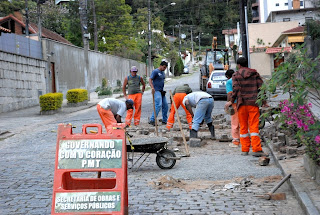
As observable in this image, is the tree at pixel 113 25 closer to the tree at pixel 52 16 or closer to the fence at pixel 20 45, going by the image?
the tree at pixel 52 16

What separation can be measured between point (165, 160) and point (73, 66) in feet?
90.1

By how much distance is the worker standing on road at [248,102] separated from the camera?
9539mm

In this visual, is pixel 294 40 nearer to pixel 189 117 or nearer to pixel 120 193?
pixel 189 117

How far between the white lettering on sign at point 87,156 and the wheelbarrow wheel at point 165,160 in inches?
144

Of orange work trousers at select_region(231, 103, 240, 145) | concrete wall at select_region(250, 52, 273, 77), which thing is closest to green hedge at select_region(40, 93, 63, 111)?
orange work trousers at select_region(231, 103, 240, 145)

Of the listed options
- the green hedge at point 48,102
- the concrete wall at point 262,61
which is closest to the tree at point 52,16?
the concrete wall at point 262,61

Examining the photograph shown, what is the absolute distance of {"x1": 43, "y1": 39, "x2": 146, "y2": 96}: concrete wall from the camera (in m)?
31.0

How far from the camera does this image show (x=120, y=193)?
511 centimetres

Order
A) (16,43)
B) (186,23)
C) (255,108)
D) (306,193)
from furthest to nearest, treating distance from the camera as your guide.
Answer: (186,23) < (16,43) < (255,108) < (306,193)

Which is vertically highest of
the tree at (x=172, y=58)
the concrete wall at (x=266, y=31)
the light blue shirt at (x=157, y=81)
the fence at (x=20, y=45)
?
the concrete wall at (x=266, y=31)

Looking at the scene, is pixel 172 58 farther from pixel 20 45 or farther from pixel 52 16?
pixel 20 45

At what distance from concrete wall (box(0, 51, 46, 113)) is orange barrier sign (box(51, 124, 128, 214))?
758 inches

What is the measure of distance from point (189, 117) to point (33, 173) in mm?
5492

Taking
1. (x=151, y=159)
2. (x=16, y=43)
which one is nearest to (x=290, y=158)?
(x=151, y=159)
